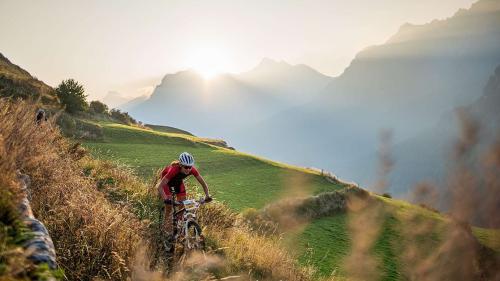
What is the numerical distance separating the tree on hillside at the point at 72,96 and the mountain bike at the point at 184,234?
3625 cm

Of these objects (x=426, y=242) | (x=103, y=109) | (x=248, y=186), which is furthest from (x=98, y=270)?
(x=103, y=109)

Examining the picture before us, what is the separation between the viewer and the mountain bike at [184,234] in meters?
8.23

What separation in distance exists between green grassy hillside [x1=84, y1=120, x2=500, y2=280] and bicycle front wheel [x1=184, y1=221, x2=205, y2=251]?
561 cm

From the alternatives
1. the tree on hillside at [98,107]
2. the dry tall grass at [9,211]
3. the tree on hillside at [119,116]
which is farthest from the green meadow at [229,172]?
the tree on hillside at [119,116]

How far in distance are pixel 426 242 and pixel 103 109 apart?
48.3m

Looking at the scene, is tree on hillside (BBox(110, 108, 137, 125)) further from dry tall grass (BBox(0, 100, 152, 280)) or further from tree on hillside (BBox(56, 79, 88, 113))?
dry tall grass (BBox(0, 100, 152, 280))

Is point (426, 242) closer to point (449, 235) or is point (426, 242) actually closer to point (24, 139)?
point (449, 235)

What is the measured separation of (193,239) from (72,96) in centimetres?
3853

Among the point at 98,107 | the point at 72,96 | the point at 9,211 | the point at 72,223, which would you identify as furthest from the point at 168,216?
the point at 98,107

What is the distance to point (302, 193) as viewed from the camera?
24703 mm

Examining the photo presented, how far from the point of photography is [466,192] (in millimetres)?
19359

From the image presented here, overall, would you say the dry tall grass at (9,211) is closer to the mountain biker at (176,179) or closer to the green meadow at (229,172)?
the mountain biker at (176,179)

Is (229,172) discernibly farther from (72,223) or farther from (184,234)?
(72,223)

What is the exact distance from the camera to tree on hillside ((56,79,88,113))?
41250mm
